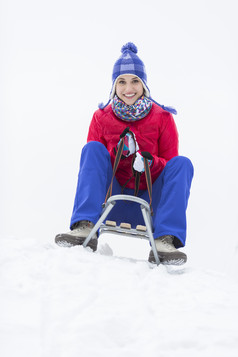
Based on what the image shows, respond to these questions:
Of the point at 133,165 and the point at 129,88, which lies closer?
the point at 133,165

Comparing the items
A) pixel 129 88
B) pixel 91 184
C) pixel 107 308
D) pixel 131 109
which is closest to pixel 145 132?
pixel 131 109

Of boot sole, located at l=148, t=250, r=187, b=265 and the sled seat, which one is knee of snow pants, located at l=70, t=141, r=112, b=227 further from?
boot sole, located at l=148, t=250, r=187, b=265

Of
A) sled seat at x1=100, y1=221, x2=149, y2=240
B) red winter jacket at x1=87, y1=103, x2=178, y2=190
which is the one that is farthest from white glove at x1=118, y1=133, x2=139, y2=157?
sled seat at x1=100, y1=221, x2=149, y2=240

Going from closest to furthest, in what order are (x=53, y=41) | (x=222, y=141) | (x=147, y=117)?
(x=147, y=117), (x=222, y=141), (x=53, y=41)

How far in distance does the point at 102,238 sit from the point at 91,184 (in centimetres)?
342

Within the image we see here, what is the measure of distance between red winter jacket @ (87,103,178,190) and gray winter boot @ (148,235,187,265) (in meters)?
0.49

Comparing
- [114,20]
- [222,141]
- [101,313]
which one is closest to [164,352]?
A: [101,313]

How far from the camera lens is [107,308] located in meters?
1.16

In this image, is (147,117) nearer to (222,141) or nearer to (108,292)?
(108,292)

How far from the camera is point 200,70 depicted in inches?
1315

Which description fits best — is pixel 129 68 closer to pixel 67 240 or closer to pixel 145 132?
pixel 145 132

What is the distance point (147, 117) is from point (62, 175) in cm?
1156

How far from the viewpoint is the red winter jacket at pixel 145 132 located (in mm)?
2441

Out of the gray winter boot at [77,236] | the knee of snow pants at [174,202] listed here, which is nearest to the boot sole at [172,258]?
the knee of snow pants at [174,202]
